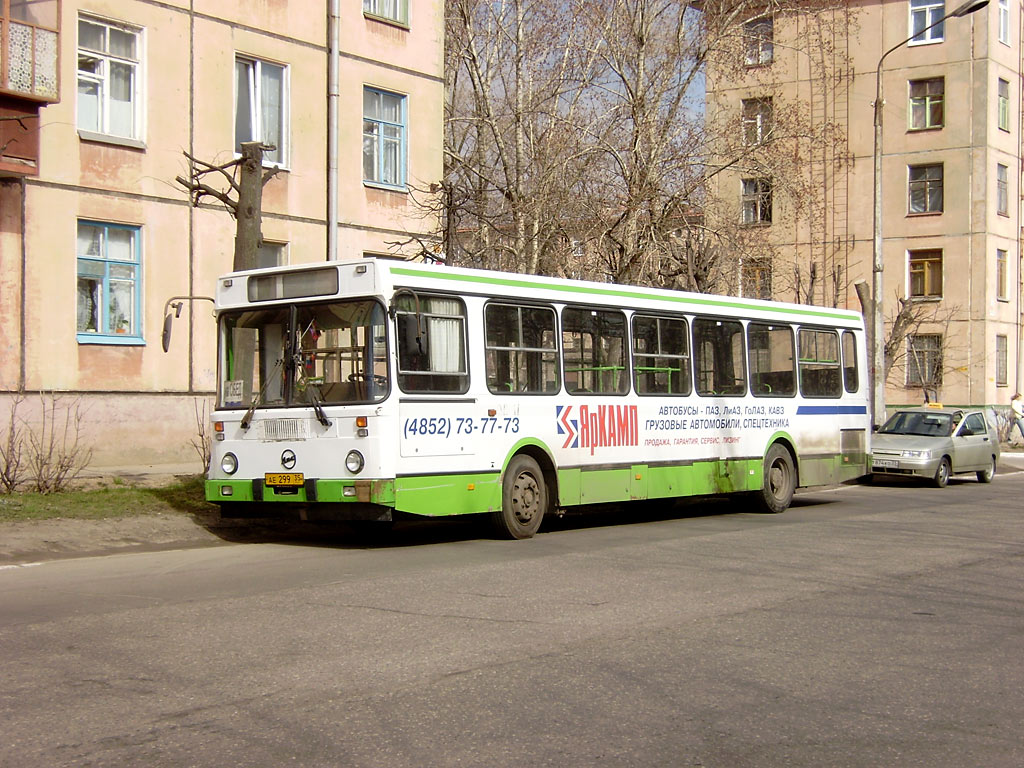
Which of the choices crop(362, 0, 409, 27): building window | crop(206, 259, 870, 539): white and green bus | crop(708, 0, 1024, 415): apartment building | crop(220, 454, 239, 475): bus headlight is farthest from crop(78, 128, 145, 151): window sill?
crop(708, 0, 1024, 415): apartment building

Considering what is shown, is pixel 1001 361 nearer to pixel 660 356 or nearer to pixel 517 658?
pixel 660 356

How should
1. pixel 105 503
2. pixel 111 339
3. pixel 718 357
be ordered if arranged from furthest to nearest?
pixel 111 339
pixel 718 357
pixel 105 503

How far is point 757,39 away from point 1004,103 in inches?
872

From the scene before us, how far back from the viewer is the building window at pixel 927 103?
4644cm

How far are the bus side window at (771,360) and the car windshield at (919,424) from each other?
8624mm

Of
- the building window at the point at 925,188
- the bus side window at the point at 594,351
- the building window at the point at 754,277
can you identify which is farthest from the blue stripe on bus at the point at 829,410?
the building window at the point at 925,188

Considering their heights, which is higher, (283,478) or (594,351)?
(594,351)

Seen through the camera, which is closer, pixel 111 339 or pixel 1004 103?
pixel 111 339

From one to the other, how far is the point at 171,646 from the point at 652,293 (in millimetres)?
10213

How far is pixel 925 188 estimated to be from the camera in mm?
46719

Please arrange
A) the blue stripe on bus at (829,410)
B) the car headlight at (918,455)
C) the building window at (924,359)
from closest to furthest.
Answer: the blue stripe on bus at (829,410), the car headlight at (918,455), the building window at (924,359)

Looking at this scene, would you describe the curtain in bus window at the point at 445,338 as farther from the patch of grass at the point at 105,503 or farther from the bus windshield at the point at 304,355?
the patch of grass at the point at 105,503

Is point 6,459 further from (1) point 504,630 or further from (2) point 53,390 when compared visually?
(1) point 504,630

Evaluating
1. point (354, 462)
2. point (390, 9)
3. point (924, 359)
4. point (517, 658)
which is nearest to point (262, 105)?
point (390, 9)
